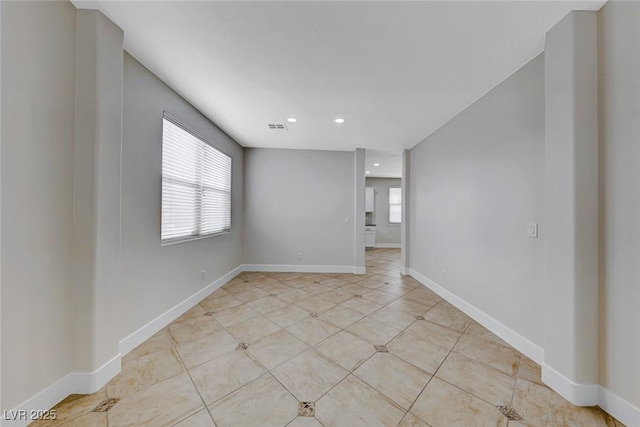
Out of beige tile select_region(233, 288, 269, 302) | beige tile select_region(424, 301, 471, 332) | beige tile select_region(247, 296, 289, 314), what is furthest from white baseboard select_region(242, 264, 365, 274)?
beige tile select_region(424, 301, 471, 332)

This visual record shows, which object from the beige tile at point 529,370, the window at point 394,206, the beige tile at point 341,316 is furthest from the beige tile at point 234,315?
the window at point 394,206

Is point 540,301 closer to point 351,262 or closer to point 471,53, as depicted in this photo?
point 471,53

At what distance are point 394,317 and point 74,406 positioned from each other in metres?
2.77

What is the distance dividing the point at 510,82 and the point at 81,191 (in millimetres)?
3704

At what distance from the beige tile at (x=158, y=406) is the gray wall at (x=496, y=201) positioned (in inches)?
108

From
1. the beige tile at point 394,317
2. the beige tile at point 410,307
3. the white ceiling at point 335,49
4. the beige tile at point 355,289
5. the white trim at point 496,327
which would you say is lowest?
the beige tile at point 355,289

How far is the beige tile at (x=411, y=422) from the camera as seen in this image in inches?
52.3

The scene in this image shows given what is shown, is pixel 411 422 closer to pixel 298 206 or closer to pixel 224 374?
pixel 224 374

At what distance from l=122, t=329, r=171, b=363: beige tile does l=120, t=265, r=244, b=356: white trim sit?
36 mm

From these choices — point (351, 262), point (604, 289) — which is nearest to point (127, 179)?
point (604, 289)

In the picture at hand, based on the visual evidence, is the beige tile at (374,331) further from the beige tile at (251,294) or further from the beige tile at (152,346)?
the beige tile at (152,346)

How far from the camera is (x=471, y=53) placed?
192cm

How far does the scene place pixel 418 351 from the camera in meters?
2.07

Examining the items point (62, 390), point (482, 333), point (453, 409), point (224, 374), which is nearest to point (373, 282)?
point (482, 333)
